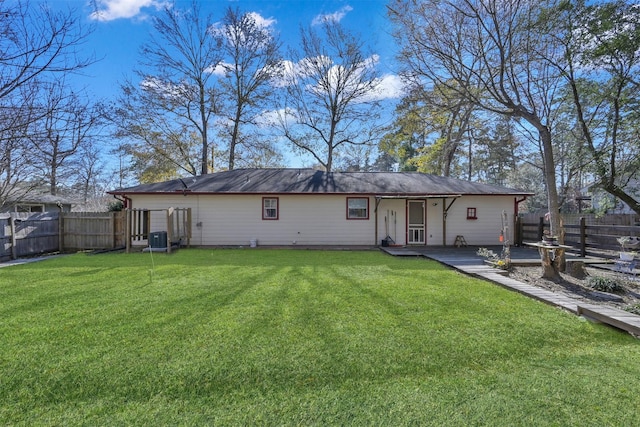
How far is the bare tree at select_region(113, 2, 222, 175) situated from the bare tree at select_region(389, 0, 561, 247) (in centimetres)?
1438

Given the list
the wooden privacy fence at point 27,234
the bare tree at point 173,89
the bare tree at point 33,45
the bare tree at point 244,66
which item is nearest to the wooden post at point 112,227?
the wooden privacy fence at point 27,234

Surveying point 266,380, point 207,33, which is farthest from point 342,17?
point 266,380

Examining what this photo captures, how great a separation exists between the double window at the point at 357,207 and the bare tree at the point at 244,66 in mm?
11853

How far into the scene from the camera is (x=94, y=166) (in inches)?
821

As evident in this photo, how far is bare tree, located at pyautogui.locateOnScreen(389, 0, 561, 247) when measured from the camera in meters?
7.47

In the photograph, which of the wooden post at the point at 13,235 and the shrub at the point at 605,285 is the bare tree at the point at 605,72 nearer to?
the shrub at the point at 605,285

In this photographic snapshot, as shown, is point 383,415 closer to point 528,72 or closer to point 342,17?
point 528,72

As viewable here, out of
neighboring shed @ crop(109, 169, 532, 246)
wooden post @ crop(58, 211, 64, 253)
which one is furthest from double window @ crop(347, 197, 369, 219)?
wooden post @ crop(58, 211, 64, 253)

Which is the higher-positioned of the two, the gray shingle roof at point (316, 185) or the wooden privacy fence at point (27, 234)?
the gray shingle roof at point (316, 185)

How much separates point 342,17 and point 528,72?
12.9 m

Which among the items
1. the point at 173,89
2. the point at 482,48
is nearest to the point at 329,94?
the point at 173,89

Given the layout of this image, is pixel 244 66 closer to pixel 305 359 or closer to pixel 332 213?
pixel 332 213

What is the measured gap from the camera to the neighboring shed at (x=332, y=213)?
37.7 feet

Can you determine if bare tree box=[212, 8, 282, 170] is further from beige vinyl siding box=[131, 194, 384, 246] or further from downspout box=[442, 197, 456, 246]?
downspout box=[442, 197, 456, 246]
